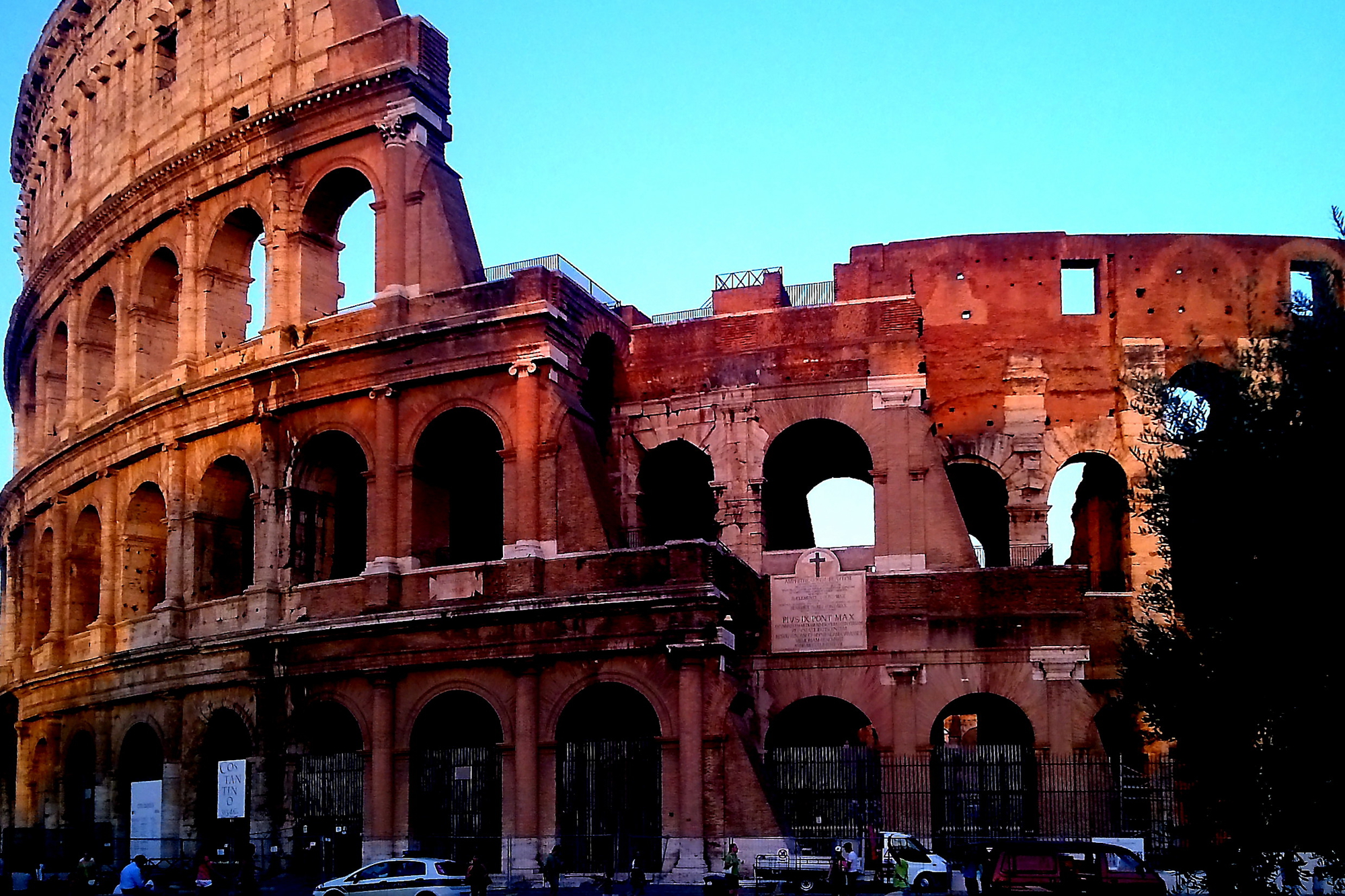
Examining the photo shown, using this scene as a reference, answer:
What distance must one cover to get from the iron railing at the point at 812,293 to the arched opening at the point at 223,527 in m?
10.6

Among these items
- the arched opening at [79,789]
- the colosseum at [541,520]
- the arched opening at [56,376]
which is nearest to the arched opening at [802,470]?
the colosseum at [541,520]

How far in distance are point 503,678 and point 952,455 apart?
9.00 metres

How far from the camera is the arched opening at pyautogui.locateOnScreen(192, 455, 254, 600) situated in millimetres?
30719

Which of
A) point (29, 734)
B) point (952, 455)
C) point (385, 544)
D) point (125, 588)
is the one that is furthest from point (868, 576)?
point (29, 734)

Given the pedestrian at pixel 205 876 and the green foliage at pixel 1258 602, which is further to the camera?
the pedestrian at pixel 205 876

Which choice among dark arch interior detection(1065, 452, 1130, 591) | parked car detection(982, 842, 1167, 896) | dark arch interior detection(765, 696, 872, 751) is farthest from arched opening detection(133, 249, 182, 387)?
parked car detection(982, 842, 1167, 896)

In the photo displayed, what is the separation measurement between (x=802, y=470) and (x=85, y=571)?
1556 centimetres

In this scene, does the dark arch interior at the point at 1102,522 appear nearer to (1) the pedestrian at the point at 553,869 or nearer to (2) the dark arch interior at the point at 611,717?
(2) the dark arch interior at the point at 611,717

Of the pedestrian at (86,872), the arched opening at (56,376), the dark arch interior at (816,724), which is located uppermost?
the arched opening at (56,376)

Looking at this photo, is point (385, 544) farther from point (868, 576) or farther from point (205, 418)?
point (868, 576)

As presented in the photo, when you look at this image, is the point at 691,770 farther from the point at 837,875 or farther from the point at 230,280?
the point at 230,280

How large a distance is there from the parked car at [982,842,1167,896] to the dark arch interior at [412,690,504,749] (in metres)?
9.07

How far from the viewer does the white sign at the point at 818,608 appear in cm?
2736

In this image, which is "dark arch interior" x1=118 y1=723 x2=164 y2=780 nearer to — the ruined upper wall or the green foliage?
the ruined upper wall
